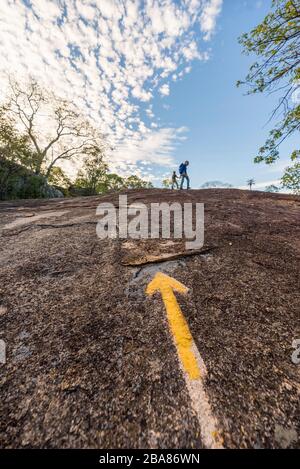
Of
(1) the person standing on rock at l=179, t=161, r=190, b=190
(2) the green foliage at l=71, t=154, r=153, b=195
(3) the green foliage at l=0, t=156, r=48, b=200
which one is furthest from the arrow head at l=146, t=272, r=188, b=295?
(2) the green foliage at l=71, t=154, r=153, b=195

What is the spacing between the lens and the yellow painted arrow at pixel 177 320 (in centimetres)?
156

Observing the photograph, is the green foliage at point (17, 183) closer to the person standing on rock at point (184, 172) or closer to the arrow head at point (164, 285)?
the person standing on rock at point (184, 172)

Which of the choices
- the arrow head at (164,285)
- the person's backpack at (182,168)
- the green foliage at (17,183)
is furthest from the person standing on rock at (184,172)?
the arrow head at (164,285)

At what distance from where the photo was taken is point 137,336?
1815 millimetres

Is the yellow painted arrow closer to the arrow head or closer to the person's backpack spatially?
the arrow head

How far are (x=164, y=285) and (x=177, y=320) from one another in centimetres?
57

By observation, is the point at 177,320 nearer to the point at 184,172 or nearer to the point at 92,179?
the point at 184,172

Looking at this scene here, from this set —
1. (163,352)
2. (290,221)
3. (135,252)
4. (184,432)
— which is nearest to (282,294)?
(163,352)

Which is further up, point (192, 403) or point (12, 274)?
point (12, 274)

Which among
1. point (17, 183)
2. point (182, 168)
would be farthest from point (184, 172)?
point (17, 183)

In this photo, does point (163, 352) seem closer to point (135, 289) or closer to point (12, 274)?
point (135, 289)

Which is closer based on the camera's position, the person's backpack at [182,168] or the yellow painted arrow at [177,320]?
the yellow painted arrow at [177,320]

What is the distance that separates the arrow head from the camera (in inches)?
95.3

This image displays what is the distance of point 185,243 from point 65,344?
2.33 metres
